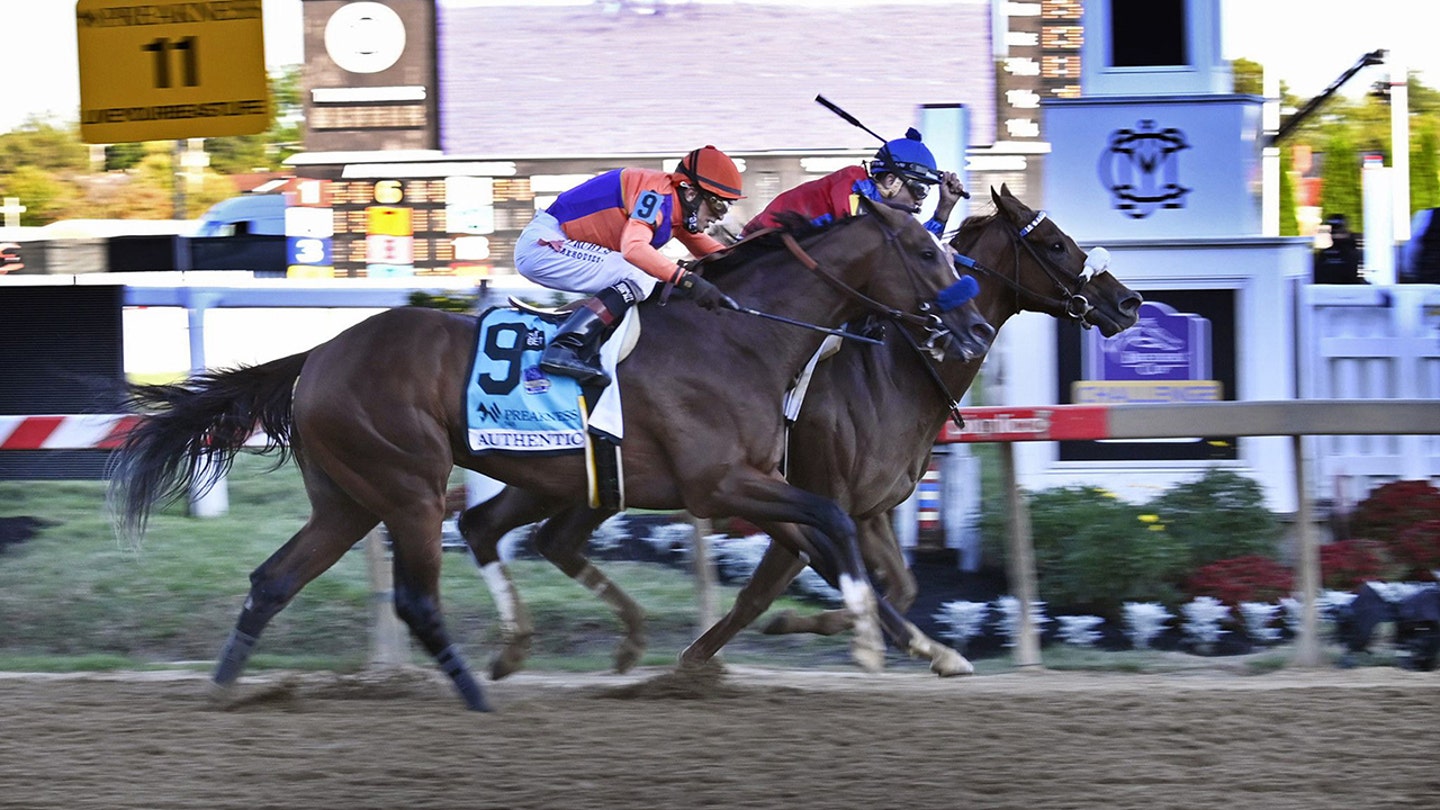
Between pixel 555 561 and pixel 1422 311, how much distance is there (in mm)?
4813

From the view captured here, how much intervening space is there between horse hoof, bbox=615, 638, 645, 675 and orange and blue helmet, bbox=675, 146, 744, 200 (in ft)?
5.41

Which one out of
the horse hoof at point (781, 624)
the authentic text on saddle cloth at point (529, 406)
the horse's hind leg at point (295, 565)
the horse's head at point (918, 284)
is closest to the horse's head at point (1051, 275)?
the horse's head at point (918, 284)

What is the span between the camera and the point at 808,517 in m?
5.05

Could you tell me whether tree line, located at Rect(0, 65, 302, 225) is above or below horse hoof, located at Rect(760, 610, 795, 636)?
above

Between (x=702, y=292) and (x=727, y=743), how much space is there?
1.48m

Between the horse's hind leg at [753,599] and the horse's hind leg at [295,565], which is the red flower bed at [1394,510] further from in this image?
the horse's hind leg at [295,565]

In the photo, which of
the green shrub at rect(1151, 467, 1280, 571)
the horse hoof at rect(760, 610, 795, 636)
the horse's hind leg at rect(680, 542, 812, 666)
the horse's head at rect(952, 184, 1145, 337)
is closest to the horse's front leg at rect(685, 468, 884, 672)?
the horse's hind leg at rect(680, 542, 812, 666)

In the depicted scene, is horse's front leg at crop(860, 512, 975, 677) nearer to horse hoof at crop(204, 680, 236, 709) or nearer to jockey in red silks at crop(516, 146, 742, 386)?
jockey in red silks at crop(516, 146, 742, 386)

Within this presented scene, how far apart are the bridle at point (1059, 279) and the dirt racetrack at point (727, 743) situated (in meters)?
1.42

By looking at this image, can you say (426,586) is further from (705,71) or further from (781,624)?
(705,71)

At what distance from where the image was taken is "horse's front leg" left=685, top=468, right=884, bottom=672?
5.02 metres

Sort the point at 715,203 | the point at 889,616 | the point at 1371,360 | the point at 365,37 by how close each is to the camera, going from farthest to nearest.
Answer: the point at 365,37
the point at 1371,360
the point at 889,616
the point at 715,203

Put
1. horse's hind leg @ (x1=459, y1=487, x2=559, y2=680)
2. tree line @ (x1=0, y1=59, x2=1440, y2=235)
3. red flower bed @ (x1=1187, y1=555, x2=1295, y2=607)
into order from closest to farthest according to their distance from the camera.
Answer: horse's hind leg @ (x1=459, y1=487, x2=559, y2=680) < red flower bed @ (x1=1187, y1=555, x2=1295, y2=607) < tree line @ (x1=0, y1=59, x2=1440, y2=235)

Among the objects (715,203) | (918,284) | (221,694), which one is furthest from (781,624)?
(221,694)
